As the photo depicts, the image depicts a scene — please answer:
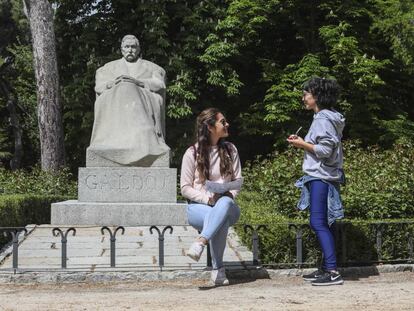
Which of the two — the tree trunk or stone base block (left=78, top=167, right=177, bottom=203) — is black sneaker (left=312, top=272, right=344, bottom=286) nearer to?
stone base block (left=78, top=167, right=177, bottom=203)

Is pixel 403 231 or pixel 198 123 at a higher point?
pixel 198 123

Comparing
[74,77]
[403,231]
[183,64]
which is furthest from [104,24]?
[403,231]

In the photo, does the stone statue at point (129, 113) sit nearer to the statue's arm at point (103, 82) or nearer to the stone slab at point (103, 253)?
the statue's arm at point (103, 82)

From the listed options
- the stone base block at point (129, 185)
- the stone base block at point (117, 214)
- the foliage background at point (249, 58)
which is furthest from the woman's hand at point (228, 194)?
the foliage background at point (249, 58)

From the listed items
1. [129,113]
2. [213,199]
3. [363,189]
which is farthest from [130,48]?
[213,199]

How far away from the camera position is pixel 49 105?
17.7 meters

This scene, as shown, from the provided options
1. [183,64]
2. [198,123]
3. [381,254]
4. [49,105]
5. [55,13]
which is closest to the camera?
[198,123]

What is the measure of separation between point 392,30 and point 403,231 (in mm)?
12325

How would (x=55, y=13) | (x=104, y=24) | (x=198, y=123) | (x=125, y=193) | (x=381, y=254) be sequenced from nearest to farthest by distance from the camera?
1. (x=198, y=123)
2. (x=381, y=254)
3. (x=125, y=193)
4. (x=104, y=24)
5. (x=55, y=13)

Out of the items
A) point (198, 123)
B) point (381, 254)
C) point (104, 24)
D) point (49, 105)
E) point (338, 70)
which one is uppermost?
point (104, 24)

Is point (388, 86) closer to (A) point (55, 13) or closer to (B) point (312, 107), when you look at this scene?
(A) point (55, 13)

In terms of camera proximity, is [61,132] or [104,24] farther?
[104,24]

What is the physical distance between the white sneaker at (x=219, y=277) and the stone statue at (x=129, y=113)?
191 inches

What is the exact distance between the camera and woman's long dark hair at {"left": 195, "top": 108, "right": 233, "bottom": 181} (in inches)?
232
